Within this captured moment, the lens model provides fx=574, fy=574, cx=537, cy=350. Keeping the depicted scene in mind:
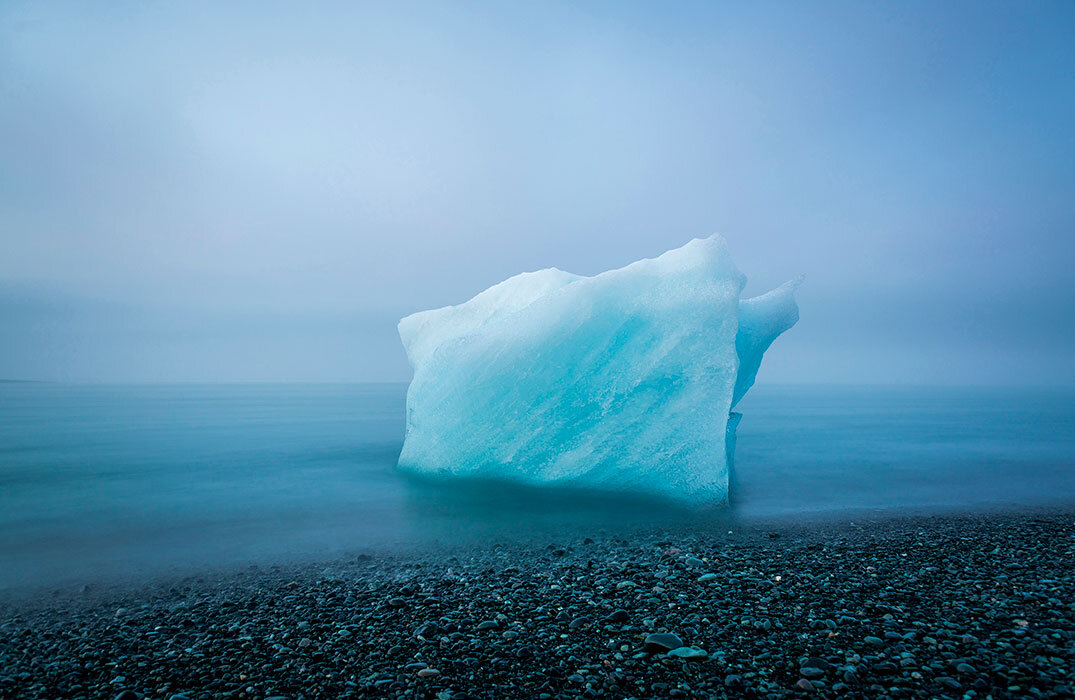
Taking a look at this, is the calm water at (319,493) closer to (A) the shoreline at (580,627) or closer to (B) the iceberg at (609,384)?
(B) the iceberg at (609,384)

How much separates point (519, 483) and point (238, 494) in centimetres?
440

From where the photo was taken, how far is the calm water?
6288 millimetres

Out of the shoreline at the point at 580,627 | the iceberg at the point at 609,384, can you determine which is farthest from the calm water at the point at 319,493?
the shoreline at the point at 580,627

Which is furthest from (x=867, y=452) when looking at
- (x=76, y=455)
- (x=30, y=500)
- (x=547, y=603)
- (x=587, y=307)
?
(x=76, y=455)

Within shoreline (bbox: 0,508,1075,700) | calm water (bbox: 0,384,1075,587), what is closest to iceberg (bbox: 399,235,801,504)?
calm water (bbox: 0,384,1075,587)

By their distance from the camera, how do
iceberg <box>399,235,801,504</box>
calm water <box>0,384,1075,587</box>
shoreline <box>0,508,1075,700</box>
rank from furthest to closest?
iceberg <box>399,235,801,504</box> < calm water <box>0,384,1075,587</box> < shoreline <box>0,508,1075,700</box>

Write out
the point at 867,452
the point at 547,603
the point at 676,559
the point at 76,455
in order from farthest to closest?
the point at 867,452, the point at 76,455, the point at 676,559, the point at 547,603

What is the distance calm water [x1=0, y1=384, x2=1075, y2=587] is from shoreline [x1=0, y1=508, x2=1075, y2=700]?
3.90 feet

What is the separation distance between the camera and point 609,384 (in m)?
8.01

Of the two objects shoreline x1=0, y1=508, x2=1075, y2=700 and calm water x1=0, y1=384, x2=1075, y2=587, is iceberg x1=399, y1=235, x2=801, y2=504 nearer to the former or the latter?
calm water x1=0, y1=384, x2=1075, y2=587

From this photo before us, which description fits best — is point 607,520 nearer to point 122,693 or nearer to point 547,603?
point 547,603

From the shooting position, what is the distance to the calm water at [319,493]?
20.6 ft

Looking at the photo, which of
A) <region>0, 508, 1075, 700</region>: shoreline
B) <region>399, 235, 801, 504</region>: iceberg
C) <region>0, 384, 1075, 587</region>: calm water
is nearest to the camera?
<region>0, 508, 1075, 700</region>: shoreline

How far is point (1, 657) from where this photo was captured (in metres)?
3.48
